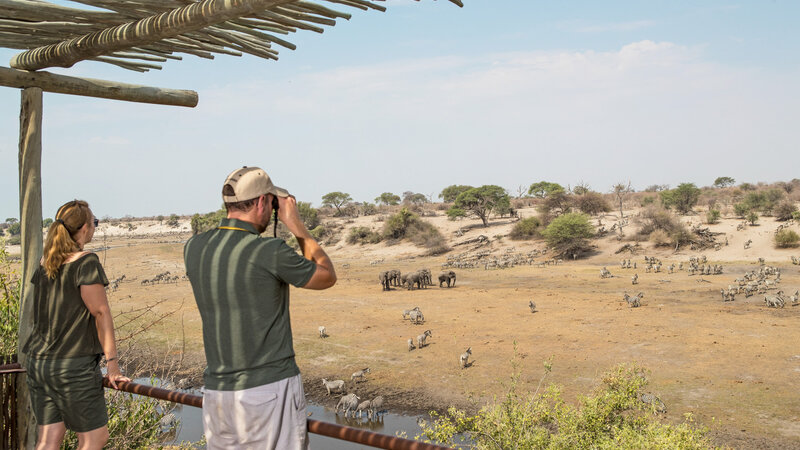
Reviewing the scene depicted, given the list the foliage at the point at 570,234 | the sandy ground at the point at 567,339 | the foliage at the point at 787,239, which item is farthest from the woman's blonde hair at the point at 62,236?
the foliage at the point at 787,239

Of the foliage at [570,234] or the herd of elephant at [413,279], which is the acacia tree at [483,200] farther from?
the herd of elephant at [413,279]

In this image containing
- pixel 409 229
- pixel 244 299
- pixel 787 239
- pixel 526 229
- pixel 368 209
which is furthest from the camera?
pixel 368 209

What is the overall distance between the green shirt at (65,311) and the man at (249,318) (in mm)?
1032

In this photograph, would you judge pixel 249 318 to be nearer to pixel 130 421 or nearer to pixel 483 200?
pixel 130 421

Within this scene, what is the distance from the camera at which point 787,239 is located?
32.5m

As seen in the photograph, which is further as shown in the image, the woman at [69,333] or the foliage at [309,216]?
the foliage at [309,216]

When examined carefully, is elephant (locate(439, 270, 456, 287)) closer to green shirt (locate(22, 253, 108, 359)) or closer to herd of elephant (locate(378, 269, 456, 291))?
herd of elephant (locate(378, 269, 456, 291))

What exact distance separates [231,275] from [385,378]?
13.2m

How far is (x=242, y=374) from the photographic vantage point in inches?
87.7

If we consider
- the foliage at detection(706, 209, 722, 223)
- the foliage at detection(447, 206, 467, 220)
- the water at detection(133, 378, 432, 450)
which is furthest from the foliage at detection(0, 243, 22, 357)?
the foliage at detection(447, 206, 467, 220)

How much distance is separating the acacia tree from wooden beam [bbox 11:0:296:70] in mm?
47966

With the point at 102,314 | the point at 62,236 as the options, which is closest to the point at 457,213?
the point at 102,314

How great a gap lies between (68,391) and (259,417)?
147 cm

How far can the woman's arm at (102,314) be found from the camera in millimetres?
3018
